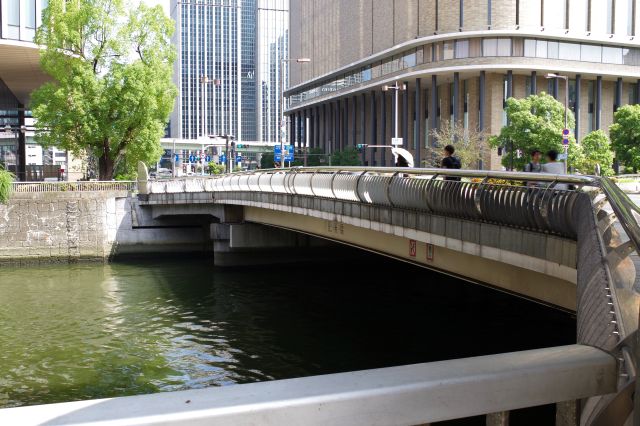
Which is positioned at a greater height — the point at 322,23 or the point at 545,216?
the point at 322,23

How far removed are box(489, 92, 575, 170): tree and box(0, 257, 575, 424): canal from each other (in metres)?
23.6

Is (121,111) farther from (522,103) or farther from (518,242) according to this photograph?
(518,242)

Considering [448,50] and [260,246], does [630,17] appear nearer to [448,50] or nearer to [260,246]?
[448,50]

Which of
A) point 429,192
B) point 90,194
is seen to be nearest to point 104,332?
point 429,192

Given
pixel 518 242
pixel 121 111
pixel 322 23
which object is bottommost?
pixel 518 242

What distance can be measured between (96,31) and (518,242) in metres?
38.3

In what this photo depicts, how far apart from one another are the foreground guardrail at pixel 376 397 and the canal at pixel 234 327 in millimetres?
10174

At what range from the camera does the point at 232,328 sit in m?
21.2

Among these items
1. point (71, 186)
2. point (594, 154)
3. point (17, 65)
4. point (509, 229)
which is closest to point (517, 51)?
point (594, 154)

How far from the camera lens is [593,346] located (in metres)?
3.10

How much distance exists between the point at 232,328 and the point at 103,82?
2644cm

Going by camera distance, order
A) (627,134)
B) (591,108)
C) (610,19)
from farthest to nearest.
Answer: (591,108) → (610,19) → (627,134)

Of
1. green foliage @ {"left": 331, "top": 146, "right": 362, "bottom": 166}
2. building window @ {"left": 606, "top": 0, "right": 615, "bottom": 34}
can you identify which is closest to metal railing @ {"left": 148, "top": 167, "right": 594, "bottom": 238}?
building window @ {"left": 606, "top": 0, "right": 615, "bottom": 34}

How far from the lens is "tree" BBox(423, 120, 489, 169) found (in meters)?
59.0
